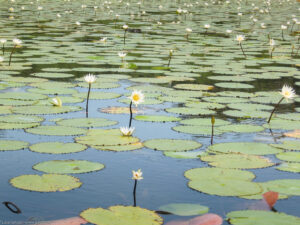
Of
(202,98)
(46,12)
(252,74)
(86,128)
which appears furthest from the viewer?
(46,12)

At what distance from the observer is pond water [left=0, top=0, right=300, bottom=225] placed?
252 centimetres

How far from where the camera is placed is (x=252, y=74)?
19.9ft

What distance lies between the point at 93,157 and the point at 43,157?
0.28 metres

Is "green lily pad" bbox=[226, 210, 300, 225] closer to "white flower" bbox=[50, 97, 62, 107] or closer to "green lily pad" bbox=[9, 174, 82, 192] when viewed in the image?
"green lily pad" bbox=[9, 174, 82, 192]

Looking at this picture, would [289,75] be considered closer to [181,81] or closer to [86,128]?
[181,81]

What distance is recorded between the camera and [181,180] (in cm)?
276

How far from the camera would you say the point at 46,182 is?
8.55 feet

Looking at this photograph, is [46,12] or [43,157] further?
[46,12]

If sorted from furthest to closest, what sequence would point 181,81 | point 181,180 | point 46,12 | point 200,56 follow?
1. point 46,12
2. point 200,56
3. point 181,81
4. point 181,180

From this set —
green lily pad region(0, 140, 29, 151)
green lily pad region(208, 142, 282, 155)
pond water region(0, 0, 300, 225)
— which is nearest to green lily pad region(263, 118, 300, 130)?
pond water region(0, 0, 300, 225)

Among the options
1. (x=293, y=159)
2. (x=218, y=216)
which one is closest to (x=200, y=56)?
(x=293, y=159)

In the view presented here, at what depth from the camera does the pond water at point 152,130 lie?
2.52m

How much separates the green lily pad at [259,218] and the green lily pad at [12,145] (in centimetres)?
142

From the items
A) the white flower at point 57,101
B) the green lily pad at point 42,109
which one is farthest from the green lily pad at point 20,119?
the white flower at point 57,101
